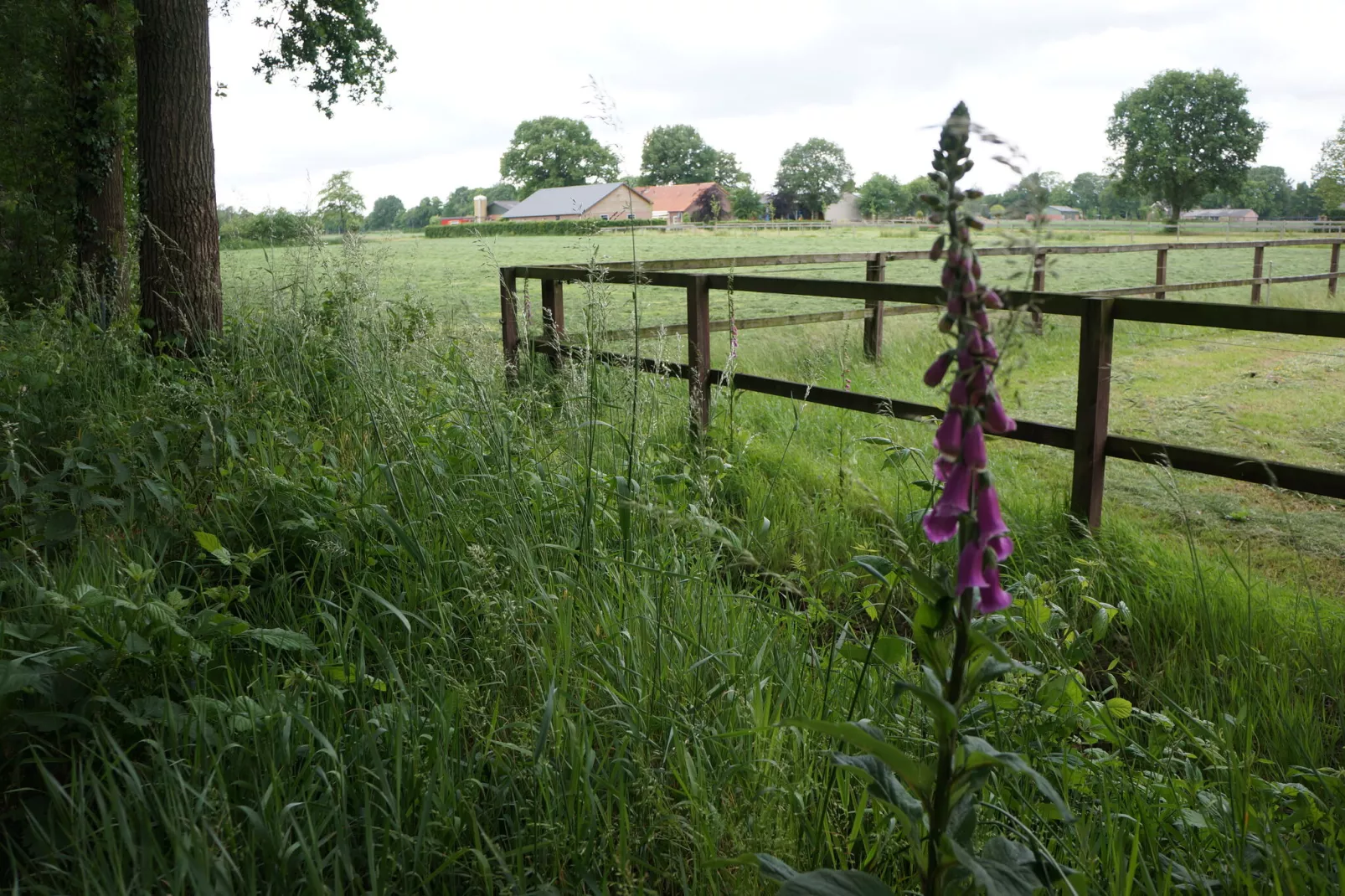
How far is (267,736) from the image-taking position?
7.11ft

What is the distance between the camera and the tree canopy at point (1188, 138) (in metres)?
80.4

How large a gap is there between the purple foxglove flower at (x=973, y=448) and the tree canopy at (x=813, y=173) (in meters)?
107

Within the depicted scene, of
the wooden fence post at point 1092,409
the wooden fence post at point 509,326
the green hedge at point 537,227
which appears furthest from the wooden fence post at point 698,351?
the wooden fence post at point 1092,409

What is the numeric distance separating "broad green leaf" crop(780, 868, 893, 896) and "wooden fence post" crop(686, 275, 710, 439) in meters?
3.88

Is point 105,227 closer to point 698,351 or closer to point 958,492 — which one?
point 698,351

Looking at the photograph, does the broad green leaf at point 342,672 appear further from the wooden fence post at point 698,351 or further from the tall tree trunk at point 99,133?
the tall tree trunk at point 99,133

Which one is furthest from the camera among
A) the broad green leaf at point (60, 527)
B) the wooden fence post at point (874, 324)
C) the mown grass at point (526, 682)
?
the wooden fence post at point (874, 324)

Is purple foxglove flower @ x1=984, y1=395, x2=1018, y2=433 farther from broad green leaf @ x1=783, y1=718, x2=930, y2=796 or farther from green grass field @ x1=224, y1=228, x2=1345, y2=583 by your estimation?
broad green leaf @ x1=783, y1=718, x2=930, y2=796

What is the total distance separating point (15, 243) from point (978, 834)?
34.0 ft

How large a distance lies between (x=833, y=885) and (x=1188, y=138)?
325ft

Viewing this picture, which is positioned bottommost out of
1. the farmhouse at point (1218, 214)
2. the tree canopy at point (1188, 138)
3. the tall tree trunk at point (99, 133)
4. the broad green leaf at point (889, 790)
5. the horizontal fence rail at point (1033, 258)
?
the broad green leaf at point (889, 790)

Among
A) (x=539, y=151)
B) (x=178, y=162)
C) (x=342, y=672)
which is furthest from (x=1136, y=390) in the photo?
(x=539, y=151)

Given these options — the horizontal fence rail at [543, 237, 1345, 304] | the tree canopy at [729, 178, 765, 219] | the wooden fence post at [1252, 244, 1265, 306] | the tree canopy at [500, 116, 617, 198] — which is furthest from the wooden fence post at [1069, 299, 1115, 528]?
the tree canopy at [500, 116, 617, 198]

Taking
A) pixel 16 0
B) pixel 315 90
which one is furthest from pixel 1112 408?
pixel 315 90
